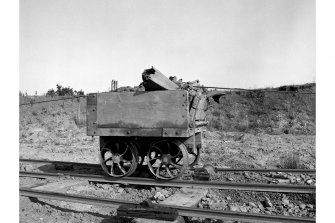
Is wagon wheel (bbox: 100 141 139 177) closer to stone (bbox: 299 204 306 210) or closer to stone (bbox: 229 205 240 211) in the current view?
stone (bbox: 229 205 240 211)

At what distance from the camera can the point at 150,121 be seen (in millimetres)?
6930

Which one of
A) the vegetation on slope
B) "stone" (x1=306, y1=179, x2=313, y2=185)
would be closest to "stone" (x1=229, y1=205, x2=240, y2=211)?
"stone" (x1=306, y1=179, x2=313, y2=185)

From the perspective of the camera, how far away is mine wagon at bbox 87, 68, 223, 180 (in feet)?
22.2

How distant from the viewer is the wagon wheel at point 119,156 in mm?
7402

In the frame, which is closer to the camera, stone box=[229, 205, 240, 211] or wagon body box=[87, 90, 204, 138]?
stone box=[229, 205, 240, 211]

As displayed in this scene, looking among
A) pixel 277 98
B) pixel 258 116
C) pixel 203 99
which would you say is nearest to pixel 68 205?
pixel 203 99

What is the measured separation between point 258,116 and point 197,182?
Result: 52.1ft

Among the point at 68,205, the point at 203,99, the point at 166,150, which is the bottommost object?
the point at 68,205

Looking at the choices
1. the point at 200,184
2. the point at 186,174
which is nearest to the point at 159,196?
the point at 200,184

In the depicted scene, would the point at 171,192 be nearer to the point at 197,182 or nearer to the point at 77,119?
the point at 197,182

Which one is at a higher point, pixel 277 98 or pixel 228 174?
pixel 277 98

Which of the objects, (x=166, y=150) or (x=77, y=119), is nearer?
(x=166, y=150)

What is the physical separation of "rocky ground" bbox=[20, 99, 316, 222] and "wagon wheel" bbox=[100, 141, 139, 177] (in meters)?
0.44
